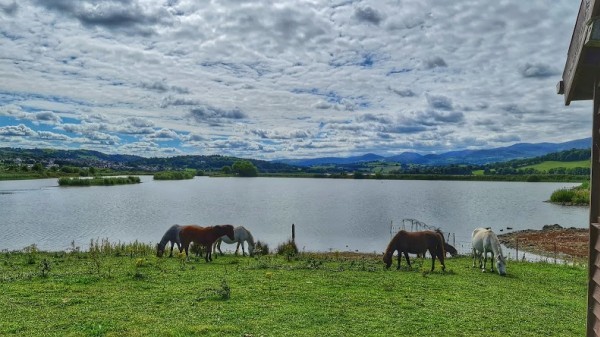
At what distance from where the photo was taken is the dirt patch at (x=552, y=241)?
99.9 ft

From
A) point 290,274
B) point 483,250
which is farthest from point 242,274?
point 483,250

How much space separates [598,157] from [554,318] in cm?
691

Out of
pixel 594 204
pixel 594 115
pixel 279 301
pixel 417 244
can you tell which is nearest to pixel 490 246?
pixel 417 244

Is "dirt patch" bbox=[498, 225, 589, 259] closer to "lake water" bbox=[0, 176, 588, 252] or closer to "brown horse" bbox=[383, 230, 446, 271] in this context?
"lake water" bbox=[0, 176, 588, 252]

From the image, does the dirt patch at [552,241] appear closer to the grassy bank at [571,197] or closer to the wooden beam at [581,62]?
the wooden beam at [581,62]

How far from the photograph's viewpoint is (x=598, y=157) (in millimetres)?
5094

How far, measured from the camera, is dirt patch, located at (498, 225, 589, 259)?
30438 mm

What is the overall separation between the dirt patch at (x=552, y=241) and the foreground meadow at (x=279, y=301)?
1559cm

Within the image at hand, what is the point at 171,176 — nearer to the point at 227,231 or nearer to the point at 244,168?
the point at 244,168

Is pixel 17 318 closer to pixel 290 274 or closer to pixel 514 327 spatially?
pixel 290 274

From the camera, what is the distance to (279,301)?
11.1 meters

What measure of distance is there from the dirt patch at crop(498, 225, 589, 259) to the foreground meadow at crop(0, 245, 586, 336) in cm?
1559

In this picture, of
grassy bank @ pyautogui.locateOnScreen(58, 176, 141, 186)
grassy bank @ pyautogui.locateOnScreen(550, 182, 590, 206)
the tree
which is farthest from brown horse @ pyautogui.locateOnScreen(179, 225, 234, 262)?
the tree

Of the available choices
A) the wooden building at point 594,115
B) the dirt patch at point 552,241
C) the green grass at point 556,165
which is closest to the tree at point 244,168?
the green grass at point 556,165
